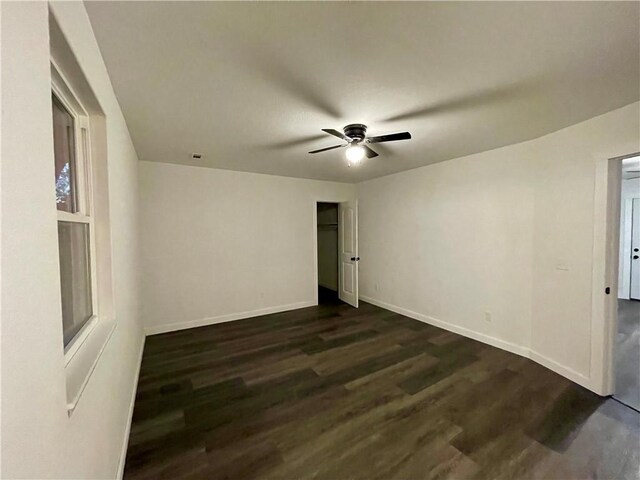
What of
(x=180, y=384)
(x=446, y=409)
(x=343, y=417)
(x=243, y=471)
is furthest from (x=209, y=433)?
(x=446, y=409)

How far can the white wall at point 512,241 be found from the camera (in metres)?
2.55

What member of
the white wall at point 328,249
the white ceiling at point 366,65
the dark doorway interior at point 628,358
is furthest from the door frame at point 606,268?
the white wall at point 328,249

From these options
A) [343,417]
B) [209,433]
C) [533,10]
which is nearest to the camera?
[533,10]

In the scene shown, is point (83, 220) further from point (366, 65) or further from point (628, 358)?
point (628, 358)

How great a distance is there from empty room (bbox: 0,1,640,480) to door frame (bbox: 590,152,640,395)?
21mm

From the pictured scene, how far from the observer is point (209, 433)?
199 centimetres

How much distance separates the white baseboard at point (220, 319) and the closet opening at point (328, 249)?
122cm

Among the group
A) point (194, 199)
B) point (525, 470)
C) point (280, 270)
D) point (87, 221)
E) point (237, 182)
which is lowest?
point (525, 470)

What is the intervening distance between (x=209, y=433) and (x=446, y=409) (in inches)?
72.5

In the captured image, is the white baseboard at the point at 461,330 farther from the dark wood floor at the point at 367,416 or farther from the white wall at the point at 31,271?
the white wall at the point at 31,271

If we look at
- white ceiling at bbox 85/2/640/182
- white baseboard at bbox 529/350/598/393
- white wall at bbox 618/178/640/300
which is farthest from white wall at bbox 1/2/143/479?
white wall at bbox 618/178/640/300

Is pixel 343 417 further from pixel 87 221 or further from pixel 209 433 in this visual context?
pixel 87 221

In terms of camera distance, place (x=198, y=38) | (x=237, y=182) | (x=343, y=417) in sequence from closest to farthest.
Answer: (x=198, y=38) → (x=343, y=417) → (x=237, y=182)

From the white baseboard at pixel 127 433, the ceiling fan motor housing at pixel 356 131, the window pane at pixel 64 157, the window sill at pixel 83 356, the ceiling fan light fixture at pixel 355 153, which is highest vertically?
the ceiling fan motor housing at pixel 356 131
